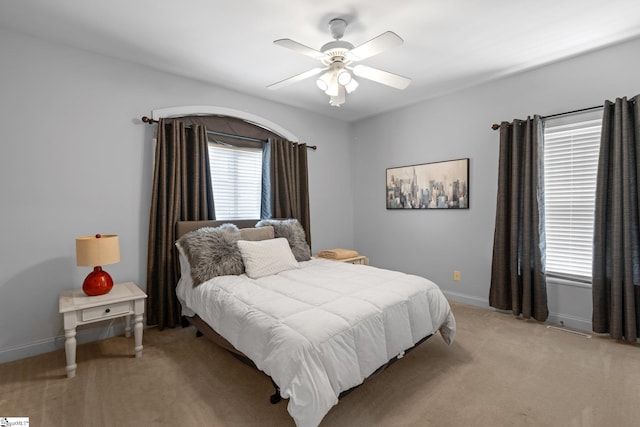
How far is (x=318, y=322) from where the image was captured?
1792mm

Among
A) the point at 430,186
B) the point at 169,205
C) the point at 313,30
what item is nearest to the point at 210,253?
the point at 169,205

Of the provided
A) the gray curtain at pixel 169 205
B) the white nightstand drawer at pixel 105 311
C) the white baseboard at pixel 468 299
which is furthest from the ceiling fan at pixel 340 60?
the white baseboard at pixel 468 299

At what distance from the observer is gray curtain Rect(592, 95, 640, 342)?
2633 mm

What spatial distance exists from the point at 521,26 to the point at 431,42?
2.23ft

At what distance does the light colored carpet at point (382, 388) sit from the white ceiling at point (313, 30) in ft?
Result: 8.70

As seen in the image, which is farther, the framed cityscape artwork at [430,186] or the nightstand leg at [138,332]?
the framed cityscape artwork at [430,186]

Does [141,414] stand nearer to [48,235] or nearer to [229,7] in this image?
[48,235]

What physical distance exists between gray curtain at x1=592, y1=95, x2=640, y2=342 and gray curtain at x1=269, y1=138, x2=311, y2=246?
3119 millimetres

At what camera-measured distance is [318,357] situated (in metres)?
1.64

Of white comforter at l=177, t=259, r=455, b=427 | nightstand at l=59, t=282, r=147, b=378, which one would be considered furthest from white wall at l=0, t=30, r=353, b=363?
white comforter at l=177, t=259, r=455, b=427

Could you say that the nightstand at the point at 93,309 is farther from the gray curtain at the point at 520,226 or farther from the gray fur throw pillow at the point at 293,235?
the gray curtain at the point at 520,226

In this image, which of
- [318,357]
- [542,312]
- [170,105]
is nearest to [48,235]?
[170,105]

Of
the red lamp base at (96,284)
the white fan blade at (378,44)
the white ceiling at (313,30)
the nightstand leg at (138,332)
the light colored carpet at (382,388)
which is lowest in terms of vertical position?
the light colored carpet at (382,388)

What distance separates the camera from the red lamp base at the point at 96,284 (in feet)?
8.05
